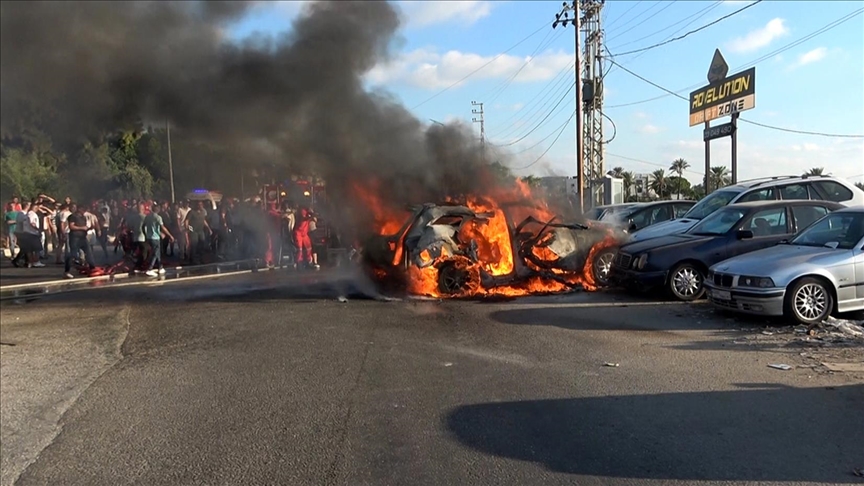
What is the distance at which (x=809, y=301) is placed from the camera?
7395 millimetres

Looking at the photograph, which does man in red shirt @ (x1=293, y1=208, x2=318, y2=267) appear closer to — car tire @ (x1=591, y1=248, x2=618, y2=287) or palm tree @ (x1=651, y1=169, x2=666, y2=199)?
car tire @ (x1=591, y1=248, x2=618, y2=287)

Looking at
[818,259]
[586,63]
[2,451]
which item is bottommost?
[2,451]

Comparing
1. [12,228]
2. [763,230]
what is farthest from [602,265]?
[12,228]

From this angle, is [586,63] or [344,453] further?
[586,63]

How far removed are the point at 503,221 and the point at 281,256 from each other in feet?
24.9

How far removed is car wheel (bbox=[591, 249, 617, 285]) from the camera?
10.8 m

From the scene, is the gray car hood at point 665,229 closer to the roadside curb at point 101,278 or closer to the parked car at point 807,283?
the parked car at point 807,283

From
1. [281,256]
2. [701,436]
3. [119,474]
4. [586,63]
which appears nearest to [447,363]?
[701,436]

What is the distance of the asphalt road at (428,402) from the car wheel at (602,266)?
2229 millimetres

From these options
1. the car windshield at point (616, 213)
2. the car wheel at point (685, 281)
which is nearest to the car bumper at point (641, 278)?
the car wheel at point (685, 281)

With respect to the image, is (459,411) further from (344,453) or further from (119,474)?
(119,474)

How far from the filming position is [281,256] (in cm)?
1636

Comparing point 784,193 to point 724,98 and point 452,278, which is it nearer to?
point 452,278

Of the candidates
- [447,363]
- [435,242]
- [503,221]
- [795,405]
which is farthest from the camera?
[503,221]
